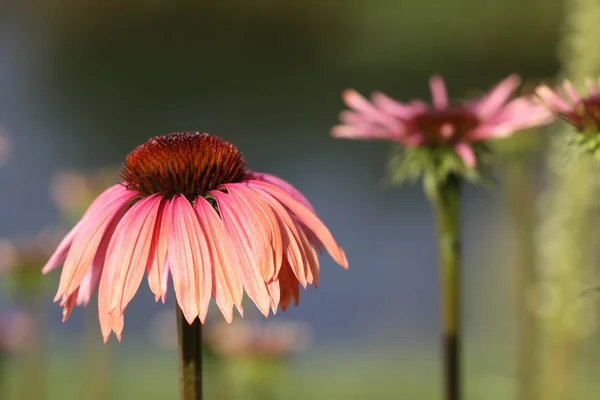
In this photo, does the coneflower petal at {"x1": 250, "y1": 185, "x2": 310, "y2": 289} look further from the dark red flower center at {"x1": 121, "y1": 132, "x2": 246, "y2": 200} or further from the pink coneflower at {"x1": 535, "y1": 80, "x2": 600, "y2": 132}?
→ the pink coneflower at {"x1": 535, "y1": 80, "x2": 600, "y2": 132}

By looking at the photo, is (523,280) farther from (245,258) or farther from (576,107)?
(245,258)

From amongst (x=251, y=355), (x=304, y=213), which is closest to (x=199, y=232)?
(x=304, y=213)

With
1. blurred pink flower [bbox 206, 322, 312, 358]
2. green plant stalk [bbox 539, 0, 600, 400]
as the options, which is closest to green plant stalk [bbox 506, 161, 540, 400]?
green plant stalk [bbox 539, 0, 600, 400]

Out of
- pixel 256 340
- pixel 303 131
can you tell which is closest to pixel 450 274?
pixel 256 340

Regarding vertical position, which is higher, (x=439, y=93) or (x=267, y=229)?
(x=439, y=93)

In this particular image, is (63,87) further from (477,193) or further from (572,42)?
(572,42)
